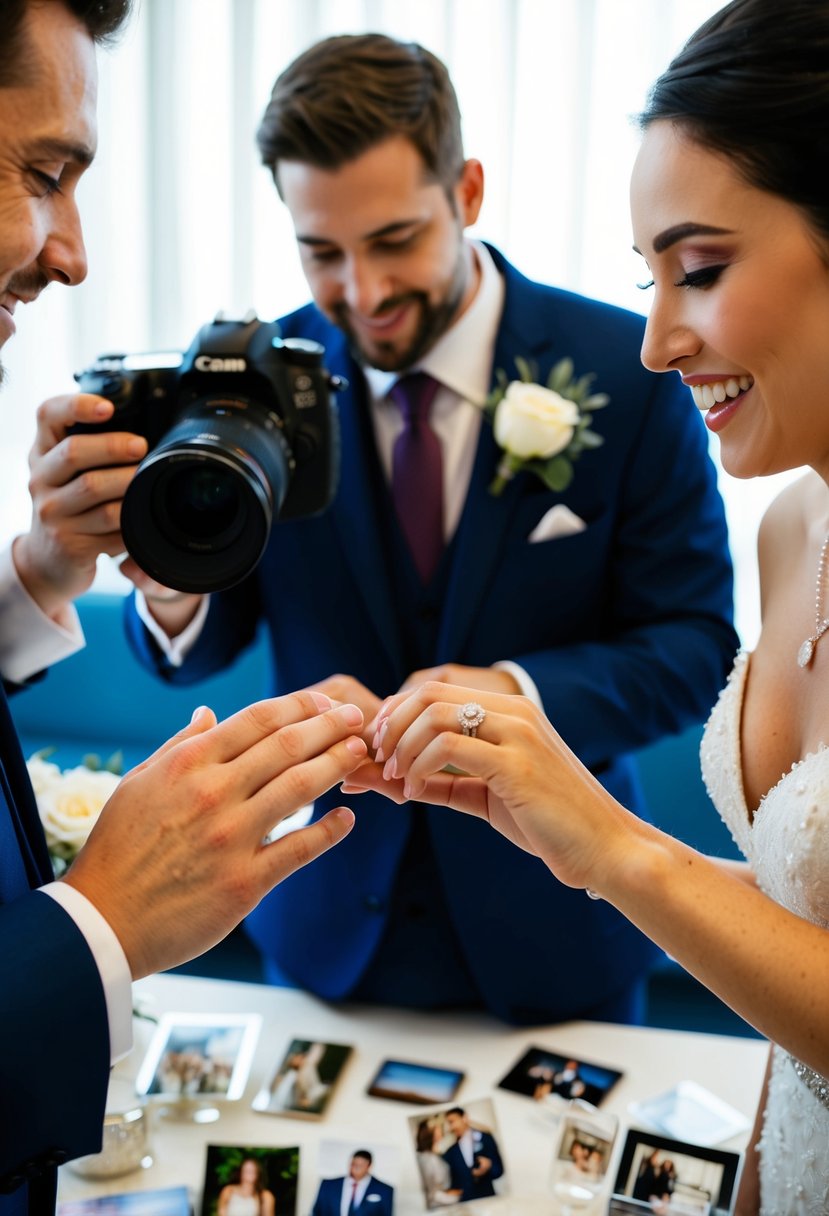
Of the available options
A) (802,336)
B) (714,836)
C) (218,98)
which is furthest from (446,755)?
(218,98)

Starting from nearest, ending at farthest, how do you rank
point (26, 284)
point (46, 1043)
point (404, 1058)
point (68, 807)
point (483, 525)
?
point (46, 1043) → point (26, 284) → point (68, 807) → point (404, 1058) → point (483, 525)

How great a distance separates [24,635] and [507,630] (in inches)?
25.9

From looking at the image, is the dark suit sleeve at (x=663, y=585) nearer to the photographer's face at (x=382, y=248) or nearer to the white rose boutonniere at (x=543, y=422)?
the white rose boutonniere at (x=543, y=422)

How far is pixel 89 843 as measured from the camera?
984 mm

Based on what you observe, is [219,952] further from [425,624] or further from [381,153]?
[381,153]

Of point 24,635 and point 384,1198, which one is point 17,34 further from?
point 384,1198

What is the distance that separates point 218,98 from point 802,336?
8.90 ft

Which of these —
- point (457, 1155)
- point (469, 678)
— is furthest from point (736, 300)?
point (457, 1155)

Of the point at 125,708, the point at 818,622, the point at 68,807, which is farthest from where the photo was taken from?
the point at 125,708

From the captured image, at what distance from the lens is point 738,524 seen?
332cm

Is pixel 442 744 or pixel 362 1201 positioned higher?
pixel 442 744

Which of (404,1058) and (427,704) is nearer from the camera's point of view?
(427,704)

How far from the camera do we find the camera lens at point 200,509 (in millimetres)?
1218

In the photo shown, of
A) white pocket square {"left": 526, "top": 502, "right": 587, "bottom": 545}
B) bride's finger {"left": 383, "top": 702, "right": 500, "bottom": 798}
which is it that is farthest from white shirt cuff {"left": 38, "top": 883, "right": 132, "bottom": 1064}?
white pocket square {"left": 526, "top": 502, "right": 587, "bottom": 545}
